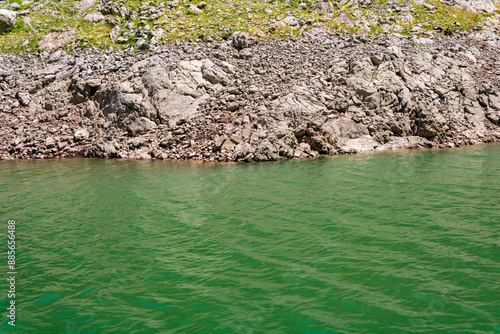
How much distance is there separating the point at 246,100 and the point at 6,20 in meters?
33.7

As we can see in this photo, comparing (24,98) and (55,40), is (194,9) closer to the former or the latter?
(55,40)

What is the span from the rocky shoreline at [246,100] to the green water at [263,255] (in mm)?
10190

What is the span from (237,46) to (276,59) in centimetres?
A: 479

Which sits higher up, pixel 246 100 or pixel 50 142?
pixel 246 100

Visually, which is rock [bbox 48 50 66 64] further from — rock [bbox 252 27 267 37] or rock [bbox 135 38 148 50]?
rock [bbox 252 27 267 37]

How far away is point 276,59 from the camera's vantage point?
110 feet

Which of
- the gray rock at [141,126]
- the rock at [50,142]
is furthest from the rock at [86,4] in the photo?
the gray rock at [141,126]

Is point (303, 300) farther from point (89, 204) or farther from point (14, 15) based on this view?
point (14, 15)

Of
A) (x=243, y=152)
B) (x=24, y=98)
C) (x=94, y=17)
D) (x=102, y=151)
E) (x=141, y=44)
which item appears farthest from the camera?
(x=94, y=17)

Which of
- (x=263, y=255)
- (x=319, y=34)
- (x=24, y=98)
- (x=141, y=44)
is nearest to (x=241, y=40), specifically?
(x=319, y=34)

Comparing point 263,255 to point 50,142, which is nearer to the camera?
point 263,255

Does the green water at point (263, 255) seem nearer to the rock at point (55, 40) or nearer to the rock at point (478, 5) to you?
the rock at point (55, 40)

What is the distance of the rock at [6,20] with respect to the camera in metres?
40.7

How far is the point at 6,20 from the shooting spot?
40.8 metres
